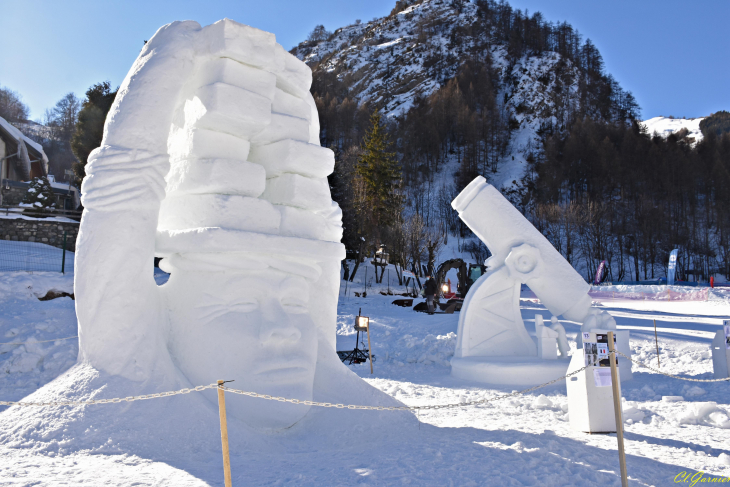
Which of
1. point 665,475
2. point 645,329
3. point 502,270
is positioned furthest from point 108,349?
point 645,329

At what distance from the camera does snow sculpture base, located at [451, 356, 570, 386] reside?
786 cm

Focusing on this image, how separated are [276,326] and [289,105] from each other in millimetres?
2223

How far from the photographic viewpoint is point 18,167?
92.0 ft

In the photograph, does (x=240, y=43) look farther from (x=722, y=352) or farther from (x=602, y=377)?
(x=722, y=352)

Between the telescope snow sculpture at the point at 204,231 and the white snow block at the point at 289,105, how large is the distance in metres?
0.11

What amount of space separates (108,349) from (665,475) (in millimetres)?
4281

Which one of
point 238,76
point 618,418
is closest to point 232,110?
point 238,76

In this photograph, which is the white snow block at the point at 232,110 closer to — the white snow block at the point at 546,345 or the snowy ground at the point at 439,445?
the snowy ground at the point at 439,445

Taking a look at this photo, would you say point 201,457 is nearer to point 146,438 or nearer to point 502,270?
point 146,438

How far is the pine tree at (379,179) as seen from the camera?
3278 centimetres

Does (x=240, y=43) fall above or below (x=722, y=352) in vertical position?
above

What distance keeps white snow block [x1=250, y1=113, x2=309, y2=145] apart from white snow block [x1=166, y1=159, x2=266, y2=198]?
422 mm

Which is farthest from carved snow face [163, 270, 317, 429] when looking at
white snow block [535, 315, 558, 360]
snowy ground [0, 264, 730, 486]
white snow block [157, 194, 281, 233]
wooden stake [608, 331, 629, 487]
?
white snow block [535, 315, 558, 360]

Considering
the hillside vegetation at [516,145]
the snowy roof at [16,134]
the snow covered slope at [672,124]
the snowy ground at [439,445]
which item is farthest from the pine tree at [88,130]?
the snow covered slope at [672,124]
